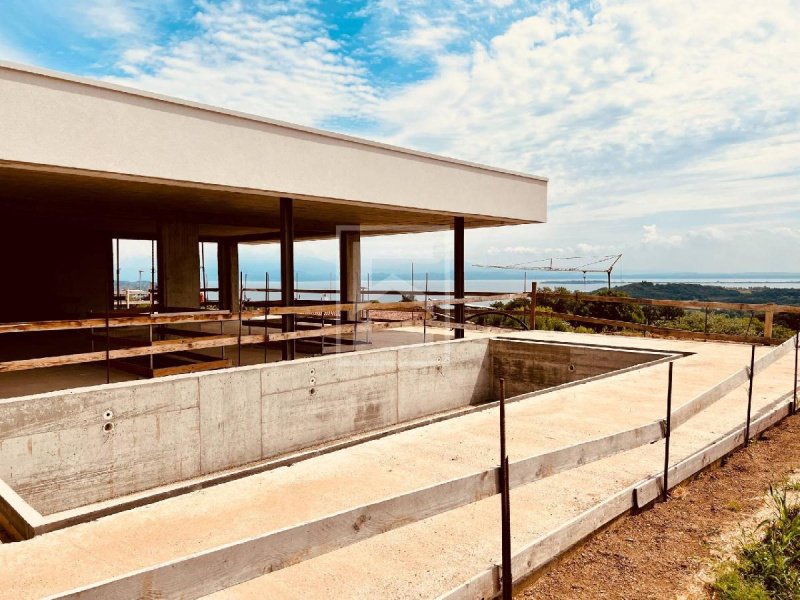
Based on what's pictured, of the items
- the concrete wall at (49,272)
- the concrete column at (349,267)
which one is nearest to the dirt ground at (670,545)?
the concrete column at (349,267)

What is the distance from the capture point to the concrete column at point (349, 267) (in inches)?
778

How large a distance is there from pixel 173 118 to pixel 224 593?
276 inches

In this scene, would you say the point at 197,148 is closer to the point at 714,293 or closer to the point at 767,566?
the point at 767,566

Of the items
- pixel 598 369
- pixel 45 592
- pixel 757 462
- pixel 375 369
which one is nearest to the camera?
pixel 45 592

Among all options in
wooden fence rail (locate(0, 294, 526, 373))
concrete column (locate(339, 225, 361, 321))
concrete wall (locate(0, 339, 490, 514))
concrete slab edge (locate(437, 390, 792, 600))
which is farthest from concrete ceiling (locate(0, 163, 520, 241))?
concrete slab edge (locate(437, 390, 792, 600))

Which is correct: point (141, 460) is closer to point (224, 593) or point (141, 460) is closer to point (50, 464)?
point (50, 464)

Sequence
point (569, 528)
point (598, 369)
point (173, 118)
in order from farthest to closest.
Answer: point (598, 369) < point (173, 118) < point (569, 528)

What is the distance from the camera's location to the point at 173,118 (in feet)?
27.9

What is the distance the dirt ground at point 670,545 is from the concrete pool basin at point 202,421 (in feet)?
6.94

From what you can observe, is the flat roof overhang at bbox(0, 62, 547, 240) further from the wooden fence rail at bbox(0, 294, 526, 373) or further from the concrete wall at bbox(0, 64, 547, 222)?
the wooden fence rail at bbox(0, 294, 526, 373)

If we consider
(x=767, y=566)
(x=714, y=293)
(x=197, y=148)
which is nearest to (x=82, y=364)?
(x=197, y=148)

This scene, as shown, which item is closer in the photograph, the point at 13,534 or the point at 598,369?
the point at 13,534

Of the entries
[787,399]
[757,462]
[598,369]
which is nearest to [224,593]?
[757,462]

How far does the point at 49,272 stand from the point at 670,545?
59.3 ft
